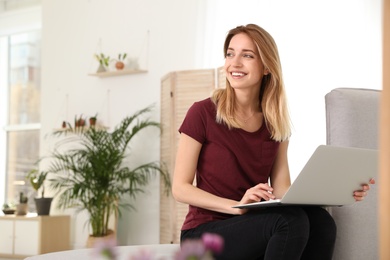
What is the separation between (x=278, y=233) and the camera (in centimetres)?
186

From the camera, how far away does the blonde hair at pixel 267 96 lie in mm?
2320

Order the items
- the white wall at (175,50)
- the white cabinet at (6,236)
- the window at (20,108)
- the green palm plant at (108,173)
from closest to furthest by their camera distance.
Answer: the white wall at (175,50) → the green palm plant at (108,173) → the white cabinet at (6,236) → the window at (20,108)

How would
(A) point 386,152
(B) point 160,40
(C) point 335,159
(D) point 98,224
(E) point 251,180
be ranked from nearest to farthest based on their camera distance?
(A) point 386,152 < (C) point 335,159 < (E) point 251,180 < (D) point 98,224 < (B) point 160,40

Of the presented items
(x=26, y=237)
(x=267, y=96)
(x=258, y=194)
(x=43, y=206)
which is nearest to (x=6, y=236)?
(x=26, y=237)

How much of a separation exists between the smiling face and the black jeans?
55cm

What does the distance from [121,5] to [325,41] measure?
2.44m

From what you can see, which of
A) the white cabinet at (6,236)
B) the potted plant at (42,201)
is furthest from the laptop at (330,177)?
the white cabinet at (6,236)

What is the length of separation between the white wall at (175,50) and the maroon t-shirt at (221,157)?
2893 mm

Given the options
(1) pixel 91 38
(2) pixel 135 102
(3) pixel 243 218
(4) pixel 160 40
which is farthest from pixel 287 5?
(3) pixel 243 218

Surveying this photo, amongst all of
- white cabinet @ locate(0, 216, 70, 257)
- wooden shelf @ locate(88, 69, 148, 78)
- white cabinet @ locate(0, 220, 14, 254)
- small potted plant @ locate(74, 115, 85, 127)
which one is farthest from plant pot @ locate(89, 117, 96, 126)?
white cabinet @ locate(0, 220, 14, 254)

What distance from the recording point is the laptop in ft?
5.97

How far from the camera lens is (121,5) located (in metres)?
6.64

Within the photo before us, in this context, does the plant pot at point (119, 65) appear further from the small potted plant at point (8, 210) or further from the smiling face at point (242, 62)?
the smiling face at point (242, 62)

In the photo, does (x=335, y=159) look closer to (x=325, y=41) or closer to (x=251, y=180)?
(x=251, y=180)
